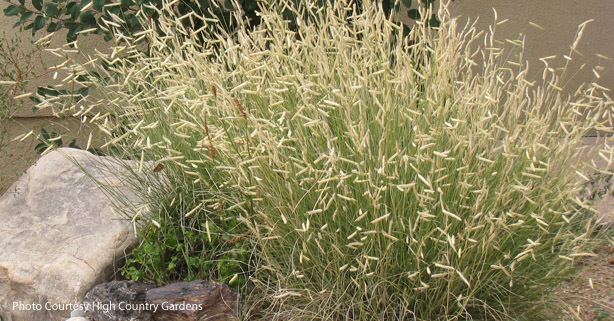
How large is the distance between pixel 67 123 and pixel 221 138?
117 inches

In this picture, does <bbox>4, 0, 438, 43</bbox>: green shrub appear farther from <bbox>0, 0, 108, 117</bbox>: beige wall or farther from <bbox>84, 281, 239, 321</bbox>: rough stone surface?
<bbox>84, 281, 239, 321</bbox>: rough stone surface

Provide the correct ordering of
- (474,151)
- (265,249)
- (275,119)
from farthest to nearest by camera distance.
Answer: (275,119) → (265,249) → (474,151)

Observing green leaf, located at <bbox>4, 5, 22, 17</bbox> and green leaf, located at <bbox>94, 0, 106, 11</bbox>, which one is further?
green leaf, located at <bbox>4, 5, 22, 17</bbox>

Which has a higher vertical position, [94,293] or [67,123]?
[94,293]

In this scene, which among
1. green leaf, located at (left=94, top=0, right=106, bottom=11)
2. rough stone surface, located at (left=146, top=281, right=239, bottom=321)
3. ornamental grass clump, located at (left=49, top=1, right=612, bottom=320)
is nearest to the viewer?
ornamental grass clump, located at (left=49, top=1, right=612, bottom=320)

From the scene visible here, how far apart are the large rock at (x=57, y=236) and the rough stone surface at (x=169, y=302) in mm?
243

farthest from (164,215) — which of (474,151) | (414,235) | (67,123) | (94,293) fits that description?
(67,123)

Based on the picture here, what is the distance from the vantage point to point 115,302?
3588mm

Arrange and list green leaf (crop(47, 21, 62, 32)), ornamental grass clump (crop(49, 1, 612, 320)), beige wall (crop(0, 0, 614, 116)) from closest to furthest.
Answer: ornamental grass clump (crop(49, 1, 612, 320)) < green leaf (crop(47, 21, 62, 32)) < beige wall (crop(0, 0, 614, 116))

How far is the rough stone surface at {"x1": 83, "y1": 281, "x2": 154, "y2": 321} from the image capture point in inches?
141

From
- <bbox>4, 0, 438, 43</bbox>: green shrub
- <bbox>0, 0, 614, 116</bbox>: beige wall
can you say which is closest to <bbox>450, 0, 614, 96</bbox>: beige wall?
<bbox>0, 0, 614, 116</bbox>: beige wall

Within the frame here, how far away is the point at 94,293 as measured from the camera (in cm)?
365

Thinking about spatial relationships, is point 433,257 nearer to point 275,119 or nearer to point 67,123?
point 275,119

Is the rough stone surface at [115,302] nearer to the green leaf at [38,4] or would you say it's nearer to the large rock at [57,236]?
the large rock at [57,236]
